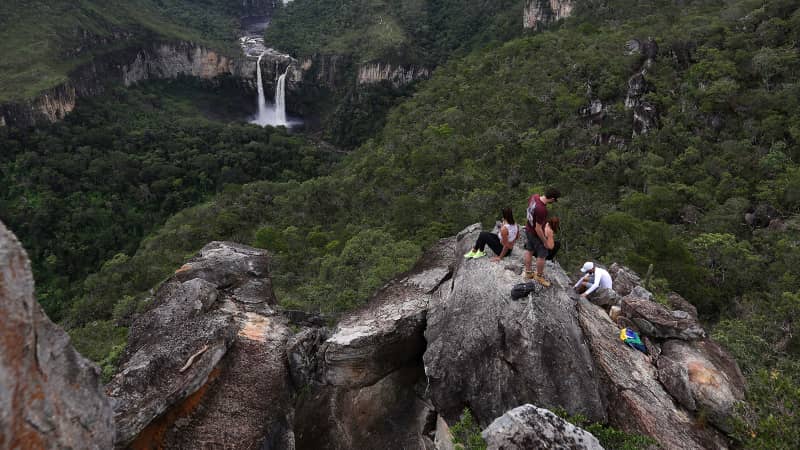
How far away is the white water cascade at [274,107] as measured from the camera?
8850cm

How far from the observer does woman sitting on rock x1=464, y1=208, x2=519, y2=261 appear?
9047 mm

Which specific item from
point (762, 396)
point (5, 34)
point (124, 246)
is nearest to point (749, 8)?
point (762, 396)

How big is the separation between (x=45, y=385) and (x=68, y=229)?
47293 millimetres

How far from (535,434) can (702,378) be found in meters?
3.87

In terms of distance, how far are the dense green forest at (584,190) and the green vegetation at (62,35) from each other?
9009 mm

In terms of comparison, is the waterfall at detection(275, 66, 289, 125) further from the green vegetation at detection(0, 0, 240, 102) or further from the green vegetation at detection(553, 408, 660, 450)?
the green vegetation at detection(553, 408, 660, 450)

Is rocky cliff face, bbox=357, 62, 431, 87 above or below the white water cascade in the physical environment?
above

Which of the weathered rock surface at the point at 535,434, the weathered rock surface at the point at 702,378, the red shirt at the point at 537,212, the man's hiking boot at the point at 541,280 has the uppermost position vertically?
the red shirt at the point at 537,212

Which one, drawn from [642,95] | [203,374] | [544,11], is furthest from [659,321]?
[544,11]

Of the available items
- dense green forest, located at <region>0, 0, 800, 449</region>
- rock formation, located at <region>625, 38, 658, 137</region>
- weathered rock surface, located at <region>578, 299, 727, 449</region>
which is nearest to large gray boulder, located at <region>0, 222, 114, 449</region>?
dense green forest, located at <region>0, 0, 800, 449</region>

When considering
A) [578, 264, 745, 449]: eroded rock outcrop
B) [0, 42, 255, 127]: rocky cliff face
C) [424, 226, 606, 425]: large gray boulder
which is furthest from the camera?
[0, 42, 255, 127]: rocky cliff face

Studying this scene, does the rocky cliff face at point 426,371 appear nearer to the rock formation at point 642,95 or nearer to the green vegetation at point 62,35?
the rock formation at point 642,95

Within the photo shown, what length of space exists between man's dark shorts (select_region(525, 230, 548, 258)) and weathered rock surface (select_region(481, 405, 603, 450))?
3.14m

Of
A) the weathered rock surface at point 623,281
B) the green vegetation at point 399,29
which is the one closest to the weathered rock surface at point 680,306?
the weathered rock surface at point 623,281
